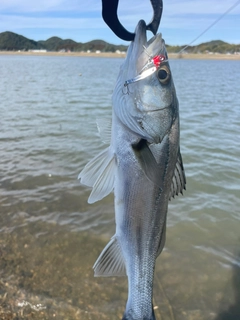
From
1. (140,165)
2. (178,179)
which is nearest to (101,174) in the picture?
(140,165)

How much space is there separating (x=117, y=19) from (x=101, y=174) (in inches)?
41.7

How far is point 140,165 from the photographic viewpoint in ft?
7.21

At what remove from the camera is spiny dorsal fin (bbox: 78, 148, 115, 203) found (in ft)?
7.79

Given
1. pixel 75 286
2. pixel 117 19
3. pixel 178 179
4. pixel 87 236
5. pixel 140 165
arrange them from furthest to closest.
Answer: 1. pixel 87 236
2. pixel 75 286
3. pixel 178 179
4. pixel 140 165
5. pixel 117 19

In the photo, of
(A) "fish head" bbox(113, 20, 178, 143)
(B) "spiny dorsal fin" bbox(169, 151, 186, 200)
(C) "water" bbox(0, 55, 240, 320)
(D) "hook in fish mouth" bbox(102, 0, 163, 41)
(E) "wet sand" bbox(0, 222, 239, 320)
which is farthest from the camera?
(C) "water" bbox(0, 55, 240, 320)

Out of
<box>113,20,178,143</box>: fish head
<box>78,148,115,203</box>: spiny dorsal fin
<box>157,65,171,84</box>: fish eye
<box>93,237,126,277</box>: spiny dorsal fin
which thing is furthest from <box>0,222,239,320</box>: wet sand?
<box>157,65,171,84</box>: fish eye

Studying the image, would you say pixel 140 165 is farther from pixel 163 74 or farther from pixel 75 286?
pixel 75 286

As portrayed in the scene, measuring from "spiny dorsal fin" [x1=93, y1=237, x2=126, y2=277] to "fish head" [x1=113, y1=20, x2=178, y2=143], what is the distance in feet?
2.86

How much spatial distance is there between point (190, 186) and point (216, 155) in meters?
2.83

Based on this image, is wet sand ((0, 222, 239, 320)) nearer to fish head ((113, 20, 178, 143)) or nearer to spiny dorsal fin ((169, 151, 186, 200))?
spiny dorsal fin ((169, 151, 186, 200))

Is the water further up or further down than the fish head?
further down

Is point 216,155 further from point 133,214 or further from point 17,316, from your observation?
point 133,214

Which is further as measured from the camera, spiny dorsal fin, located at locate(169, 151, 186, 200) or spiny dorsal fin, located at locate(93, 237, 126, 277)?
spiny dorsal fin, located at locate(93, 237, 126, 277)

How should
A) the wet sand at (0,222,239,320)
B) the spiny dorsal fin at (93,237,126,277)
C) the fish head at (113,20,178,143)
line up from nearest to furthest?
the fish head at (113,20,178,143) → the spiny dorsal fin at (93,237,126,277) → the wet sand at (0,222,239,320)
